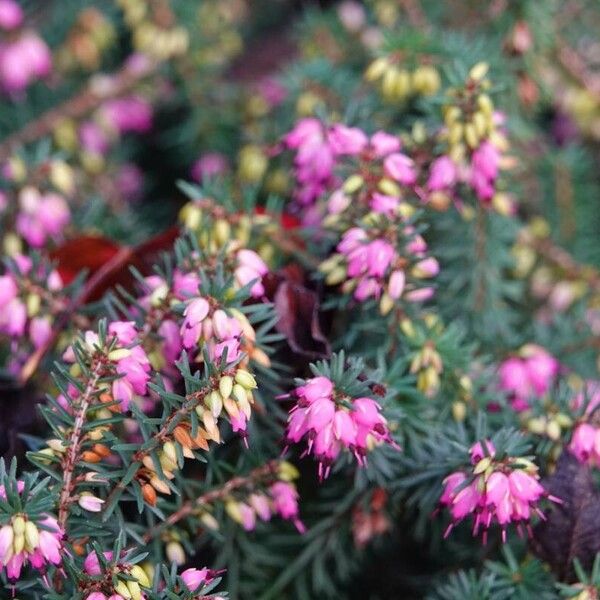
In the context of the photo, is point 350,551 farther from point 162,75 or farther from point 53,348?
point 162,75

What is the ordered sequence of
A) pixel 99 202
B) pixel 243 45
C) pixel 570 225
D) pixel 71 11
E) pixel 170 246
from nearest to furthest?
pixel 170 246
pixel 99 202
pixel 570 225
pixel 71 11
pixel 243 45

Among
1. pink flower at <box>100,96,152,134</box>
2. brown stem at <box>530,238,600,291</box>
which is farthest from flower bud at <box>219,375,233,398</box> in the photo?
pink flower at <box>100,96,152,134</box>

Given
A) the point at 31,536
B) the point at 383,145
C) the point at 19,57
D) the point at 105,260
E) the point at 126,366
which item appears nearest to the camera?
the point at 31,536

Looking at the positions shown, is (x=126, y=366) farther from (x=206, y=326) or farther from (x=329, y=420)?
(x=329, y=420)

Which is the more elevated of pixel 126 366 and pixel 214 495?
pixel 126 366

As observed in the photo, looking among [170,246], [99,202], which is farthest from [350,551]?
[99,202]

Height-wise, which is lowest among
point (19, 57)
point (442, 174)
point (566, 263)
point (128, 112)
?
point (566, 263)

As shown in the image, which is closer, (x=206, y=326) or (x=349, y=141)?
(x=206, y=326)

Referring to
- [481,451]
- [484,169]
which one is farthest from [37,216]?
[481,451]
